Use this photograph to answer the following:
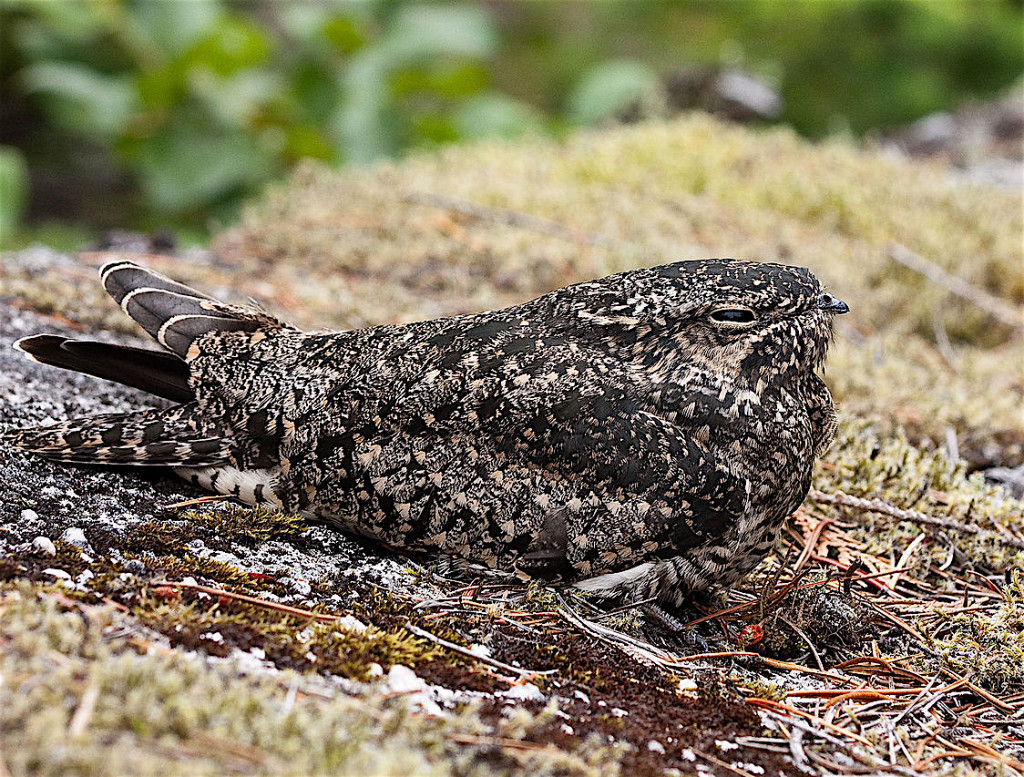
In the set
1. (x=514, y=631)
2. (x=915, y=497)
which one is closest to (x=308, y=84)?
(x=915, y=497)

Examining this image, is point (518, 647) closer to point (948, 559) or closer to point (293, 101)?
point (948, 559)

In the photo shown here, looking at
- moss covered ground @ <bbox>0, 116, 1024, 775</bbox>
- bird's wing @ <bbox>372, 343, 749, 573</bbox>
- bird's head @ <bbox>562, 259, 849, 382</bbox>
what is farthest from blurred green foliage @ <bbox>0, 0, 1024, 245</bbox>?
bird's head @ <bbox>562, 259, 849, 382</bbox>

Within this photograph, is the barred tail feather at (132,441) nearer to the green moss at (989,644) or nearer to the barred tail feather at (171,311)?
the barred tail feather at (171,311)

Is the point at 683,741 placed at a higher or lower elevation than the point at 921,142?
lower

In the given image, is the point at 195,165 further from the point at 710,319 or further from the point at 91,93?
the point at 710,319

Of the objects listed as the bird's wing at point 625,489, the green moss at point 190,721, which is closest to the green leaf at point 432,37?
the bird's wing at point 625,489

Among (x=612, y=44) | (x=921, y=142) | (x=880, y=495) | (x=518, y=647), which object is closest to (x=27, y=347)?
(x=518, y=647)
